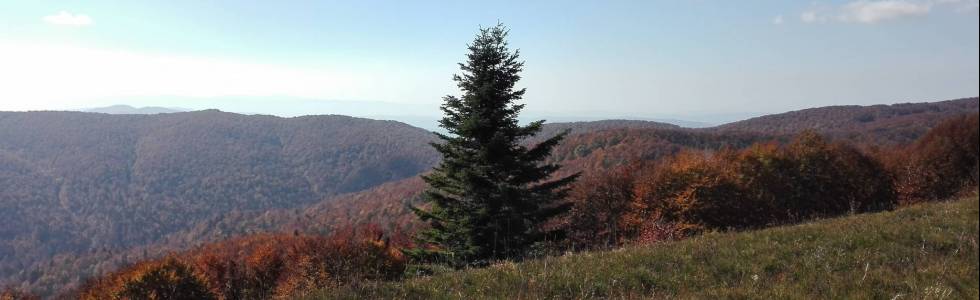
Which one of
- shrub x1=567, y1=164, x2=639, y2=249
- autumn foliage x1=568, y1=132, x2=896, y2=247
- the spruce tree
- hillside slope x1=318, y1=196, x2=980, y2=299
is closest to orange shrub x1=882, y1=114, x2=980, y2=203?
autumn foliage x1=568, y1=132, x2=896, y2=247

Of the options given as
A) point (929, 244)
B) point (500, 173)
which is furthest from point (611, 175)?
point (929, 244)

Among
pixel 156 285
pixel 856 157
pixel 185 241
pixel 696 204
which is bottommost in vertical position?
pixel 185 241

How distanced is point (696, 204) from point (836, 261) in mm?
38741

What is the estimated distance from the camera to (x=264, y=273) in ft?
175

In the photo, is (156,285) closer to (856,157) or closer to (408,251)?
(408,251)

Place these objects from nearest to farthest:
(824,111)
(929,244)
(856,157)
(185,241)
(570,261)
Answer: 1. (929,244)
2. (570,261)
3. (856,157)
4. (824,111)
5. (185,241)

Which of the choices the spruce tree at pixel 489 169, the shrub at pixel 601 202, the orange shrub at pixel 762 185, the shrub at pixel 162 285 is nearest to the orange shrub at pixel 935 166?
the orange shrub at pixel 762 185

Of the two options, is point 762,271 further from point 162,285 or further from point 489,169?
point 162,285

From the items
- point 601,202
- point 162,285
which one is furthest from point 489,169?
A: point 601,202

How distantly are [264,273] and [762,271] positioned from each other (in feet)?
179

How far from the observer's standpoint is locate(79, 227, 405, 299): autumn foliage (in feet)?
34.4

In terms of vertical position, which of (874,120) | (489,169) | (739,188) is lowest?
(739,188)

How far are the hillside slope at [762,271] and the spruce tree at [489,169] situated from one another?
11.8m

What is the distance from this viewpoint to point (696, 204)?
1722 inches
